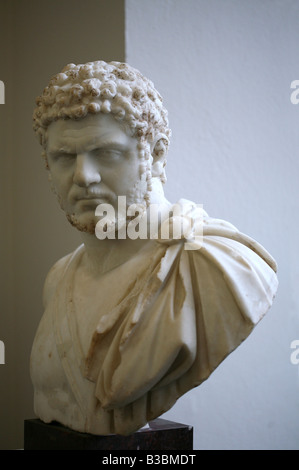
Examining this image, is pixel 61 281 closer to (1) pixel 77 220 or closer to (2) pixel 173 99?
(1) pixel 77 220

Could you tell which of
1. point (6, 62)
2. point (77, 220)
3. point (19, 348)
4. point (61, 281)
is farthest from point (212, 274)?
point (6, 62)

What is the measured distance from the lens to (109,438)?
264cm

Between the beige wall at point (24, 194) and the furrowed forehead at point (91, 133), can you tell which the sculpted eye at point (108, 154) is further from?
the beige wall at point (24, 194)

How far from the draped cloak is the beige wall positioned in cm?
164

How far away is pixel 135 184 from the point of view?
262 cm

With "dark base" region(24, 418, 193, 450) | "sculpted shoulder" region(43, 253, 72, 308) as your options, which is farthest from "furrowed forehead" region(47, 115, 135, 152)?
"dark base" region(24, 418, 193, 450)

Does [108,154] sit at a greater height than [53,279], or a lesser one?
greater

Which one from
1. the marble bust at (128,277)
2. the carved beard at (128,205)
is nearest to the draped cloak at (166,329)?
the marble bust at (128,277)

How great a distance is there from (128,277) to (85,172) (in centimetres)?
44

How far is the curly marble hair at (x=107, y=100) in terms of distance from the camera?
252 cm

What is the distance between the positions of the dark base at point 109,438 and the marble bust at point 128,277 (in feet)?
0.14

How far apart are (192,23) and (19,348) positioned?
7.62 ft
